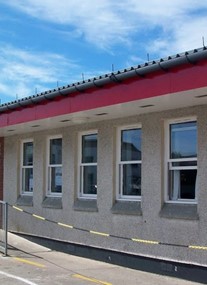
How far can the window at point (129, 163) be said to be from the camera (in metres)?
10.5

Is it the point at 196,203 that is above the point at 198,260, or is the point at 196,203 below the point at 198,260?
above

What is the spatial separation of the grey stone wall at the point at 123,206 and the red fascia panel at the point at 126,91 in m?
1.17

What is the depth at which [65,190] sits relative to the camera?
1245cm

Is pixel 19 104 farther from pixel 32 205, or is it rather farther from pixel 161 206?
pixel 161 206

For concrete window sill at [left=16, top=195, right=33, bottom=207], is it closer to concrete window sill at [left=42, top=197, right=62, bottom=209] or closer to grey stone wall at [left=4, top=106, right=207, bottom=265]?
grey stone wall at [left=4, top=106, right=207, bottom=265]

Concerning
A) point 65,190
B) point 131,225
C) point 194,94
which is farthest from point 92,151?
point 194,94

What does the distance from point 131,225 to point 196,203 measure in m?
1.66

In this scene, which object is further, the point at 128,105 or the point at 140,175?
the point at 140,175

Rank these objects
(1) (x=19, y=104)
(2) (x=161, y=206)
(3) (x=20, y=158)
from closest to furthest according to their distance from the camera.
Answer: (2) (x=161, y=206) < (1) (x=19, y=104) < (3) (x=20, y=158)

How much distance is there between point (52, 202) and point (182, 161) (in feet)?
14.9

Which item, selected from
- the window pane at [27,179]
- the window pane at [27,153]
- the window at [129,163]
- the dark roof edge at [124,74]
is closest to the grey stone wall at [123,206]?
the window at [129,163]

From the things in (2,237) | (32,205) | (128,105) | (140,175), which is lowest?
(2,237)

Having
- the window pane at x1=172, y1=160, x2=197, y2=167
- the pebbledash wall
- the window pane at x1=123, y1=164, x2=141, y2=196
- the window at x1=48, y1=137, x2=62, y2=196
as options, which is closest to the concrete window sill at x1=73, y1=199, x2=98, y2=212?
the pebbledash wall

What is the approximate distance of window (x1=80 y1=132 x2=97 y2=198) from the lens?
11.8 metres
